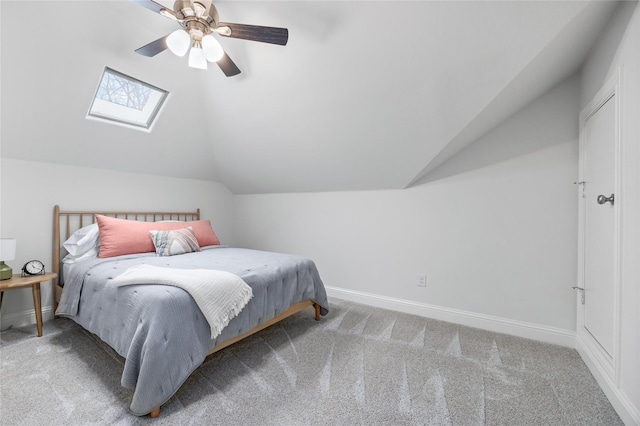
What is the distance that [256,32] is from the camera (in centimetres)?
167

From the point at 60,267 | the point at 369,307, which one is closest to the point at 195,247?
the point at 60,267

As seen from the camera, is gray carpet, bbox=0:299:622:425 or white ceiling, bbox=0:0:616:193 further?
white ceiling, bbox=0:0:616:193

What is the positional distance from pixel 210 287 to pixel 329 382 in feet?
3.04

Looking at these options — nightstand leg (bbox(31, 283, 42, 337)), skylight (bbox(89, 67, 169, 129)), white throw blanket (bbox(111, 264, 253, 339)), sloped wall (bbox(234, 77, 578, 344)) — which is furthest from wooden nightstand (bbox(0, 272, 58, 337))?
sloped wall (bbox(234, 77, 578, 344))

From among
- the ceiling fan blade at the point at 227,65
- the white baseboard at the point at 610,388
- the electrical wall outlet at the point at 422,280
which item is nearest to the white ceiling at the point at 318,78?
the ceiling fan blade at the point at 227,65

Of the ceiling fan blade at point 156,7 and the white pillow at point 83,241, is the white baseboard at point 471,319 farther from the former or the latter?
the ceiling fan blade at point 156,7

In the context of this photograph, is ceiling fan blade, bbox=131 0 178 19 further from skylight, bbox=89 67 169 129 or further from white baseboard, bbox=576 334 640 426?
white baseboard, bbox=576 334 640 426

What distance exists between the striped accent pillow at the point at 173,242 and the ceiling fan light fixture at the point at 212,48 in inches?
71.0

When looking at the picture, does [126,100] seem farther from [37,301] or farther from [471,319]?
[471,319]

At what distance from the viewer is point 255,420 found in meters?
1.41

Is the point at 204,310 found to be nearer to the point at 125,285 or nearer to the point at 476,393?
the point at 125,285

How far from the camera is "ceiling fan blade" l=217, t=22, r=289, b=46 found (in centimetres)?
164

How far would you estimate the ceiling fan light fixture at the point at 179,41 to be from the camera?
66.8 inches

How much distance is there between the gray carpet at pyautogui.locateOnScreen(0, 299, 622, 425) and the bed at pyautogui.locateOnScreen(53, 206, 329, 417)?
0.20 m
